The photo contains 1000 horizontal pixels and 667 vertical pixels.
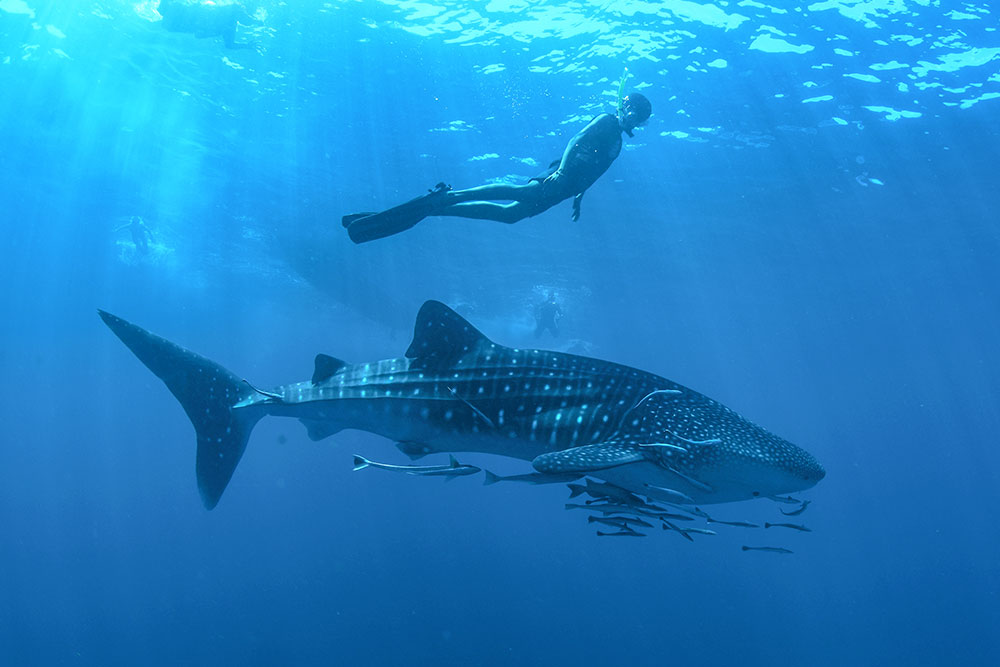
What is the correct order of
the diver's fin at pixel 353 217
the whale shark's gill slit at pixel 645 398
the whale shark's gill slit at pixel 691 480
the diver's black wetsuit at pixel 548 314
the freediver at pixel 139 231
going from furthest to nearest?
the diver's black wetsuit at pixel 548 314
the freediver at pixel 139 231
the diver's fin at pixel 353 217
the whale shark's gill slit at pixel 645 398
the whale shark's gill slit at pixel 691 480

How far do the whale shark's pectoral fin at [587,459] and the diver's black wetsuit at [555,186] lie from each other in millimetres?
3996

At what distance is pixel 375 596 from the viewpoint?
27.4m

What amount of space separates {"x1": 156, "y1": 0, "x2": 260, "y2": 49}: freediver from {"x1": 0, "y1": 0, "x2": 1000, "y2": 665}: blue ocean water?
0.94m

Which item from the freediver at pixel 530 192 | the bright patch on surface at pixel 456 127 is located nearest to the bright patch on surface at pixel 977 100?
the bright patch on surface at pixel 456 127

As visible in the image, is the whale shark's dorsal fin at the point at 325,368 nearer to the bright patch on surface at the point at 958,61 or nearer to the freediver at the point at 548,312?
the bright patch on surface at the point at 958,61

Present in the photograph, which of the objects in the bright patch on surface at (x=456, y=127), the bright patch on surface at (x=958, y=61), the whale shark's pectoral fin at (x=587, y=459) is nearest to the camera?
the whale shark's pectoral fin at (x=587, y=459)

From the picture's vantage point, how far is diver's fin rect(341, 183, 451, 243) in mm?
6535

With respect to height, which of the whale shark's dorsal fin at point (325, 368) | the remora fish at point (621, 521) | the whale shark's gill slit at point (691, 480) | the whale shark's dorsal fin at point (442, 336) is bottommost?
the remora fish at point (621, 521)

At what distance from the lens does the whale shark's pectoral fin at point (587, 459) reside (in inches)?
138

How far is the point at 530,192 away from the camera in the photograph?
759 cm

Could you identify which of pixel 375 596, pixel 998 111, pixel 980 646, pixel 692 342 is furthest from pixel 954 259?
pixel 375 596

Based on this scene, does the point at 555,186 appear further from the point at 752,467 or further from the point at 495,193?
the point at 752,467

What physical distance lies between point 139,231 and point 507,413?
1324 inches

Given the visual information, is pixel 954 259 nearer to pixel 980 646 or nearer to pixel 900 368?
pixel 980 646
